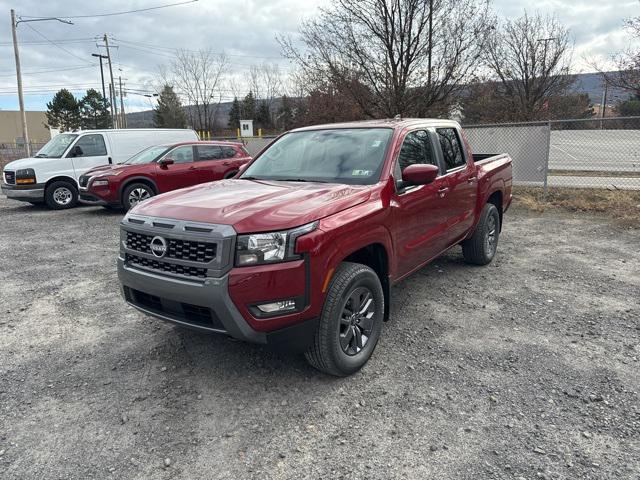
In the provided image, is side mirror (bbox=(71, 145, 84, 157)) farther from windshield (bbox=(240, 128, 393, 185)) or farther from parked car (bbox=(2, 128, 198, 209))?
windshield (bbox=(240, 128, 393, 185))

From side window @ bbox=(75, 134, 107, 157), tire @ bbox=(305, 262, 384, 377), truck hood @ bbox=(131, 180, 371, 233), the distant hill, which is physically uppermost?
the distant hill

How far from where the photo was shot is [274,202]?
10.2 feet

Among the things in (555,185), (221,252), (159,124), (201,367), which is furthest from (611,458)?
(159,124)

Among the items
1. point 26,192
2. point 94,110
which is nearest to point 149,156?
point 26,192

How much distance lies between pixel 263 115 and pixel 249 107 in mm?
2157

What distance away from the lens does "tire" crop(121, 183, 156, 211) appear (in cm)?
1021

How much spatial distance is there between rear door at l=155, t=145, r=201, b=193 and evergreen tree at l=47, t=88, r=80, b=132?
6217 cm

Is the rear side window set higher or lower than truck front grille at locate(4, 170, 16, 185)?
higher

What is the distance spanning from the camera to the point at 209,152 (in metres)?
11.4

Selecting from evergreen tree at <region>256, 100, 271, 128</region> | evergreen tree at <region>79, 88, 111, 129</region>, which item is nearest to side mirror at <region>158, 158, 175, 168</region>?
evergreen tree at <region>256, 100, 271, 128</region>

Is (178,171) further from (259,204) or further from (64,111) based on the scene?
(64,111)

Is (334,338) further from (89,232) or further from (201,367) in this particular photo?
(89,232)

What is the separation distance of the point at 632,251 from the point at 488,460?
553 cm

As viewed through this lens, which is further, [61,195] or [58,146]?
[58,146]
